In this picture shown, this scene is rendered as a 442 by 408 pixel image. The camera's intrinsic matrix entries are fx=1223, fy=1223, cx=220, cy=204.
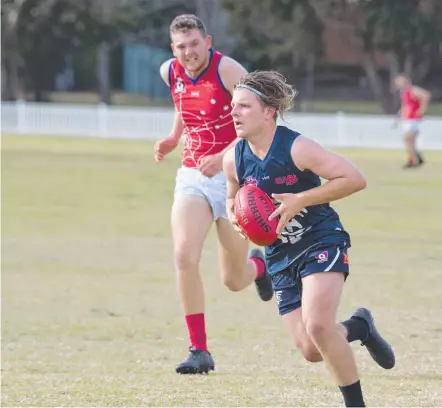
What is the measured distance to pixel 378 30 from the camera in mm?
40094

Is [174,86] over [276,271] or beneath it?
over

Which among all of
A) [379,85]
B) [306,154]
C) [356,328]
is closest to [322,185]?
[306,154]

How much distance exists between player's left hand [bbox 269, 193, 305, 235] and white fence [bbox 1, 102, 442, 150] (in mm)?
26314

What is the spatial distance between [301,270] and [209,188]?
6.57 ft

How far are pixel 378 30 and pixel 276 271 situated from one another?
115ft

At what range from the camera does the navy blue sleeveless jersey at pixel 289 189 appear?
586 cm

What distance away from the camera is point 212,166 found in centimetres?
760

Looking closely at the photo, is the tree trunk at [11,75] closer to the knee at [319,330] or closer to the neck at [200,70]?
the neck at [200,70]

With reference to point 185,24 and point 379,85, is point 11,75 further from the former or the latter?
point 185,24

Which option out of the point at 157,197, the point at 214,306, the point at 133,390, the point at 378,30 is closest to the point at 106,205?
the point at 157,197

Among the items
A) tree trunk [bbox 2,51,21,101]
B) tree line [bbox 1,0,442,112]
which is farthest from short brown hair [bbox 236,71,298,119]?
tree trunk [bbox 2,51,21,101]

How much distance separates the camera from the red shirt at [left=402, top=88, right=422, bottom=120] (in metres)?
26.6

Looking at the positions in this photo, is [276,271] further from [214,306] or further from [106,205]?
[106,205]

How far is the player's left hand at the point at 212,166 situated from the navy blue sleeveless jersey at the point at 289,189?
1.55 meters
